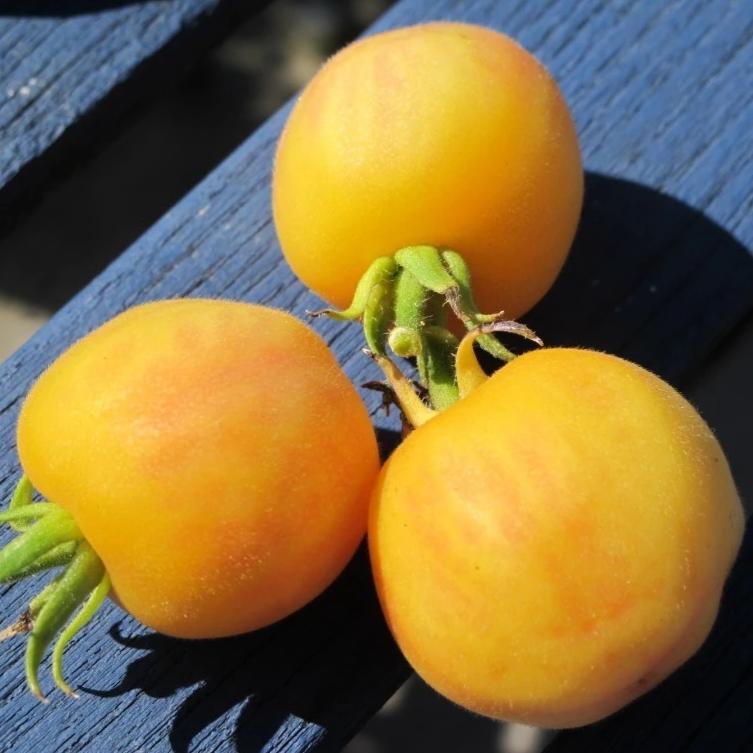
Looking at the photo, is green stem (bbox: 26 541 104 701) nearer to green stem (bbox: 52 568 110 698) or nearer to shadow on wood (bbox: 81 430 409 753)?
green stem (bbox: 52 568 110 698)

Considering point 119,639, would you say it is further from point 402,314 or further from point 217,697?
point 402,314

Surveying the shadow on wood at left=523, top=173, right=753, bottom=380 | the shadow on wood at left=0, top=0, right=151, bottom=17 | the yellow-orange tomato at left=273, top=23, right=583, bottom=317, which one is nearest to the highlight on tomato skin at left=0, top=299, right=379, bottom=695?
the yellow-orange tomato at left=273, top=23, right=583, bottom=317

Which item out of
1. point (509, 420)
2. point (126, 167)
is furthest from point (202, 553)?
point (126, 167)

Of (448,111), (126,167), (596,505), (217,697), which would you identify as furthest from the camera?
(126,167)

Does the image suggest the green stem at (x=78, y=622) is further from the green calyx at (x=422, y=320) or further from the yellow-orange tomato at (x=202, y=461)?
the green calyx at (x=422, y=320)

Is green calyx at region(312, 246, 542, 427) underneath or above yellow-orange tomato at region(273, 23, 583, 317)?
underneath

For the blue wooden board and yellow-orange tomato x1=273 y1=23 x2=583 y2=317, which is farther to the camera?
the blue wooden board

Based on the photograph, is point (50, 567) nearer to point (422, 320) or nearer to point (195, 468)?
point (195, 468)
